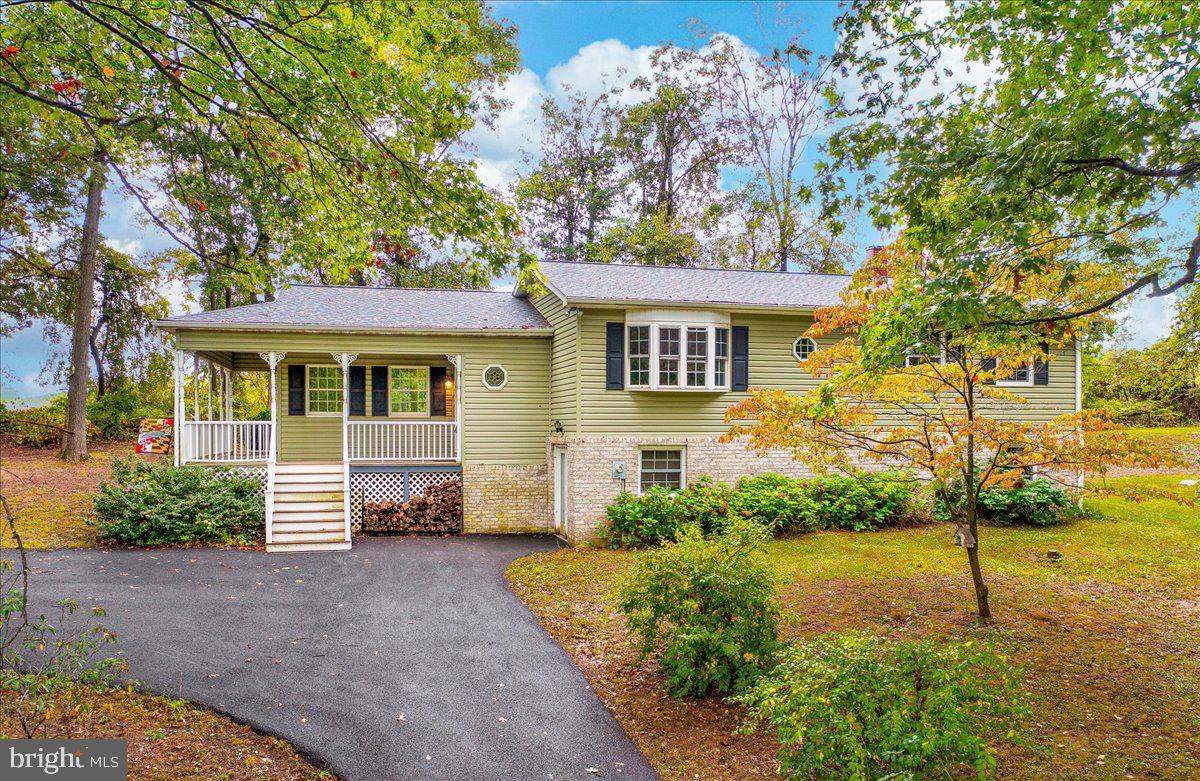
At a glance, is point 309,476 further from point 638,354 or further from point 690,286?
point 690,286

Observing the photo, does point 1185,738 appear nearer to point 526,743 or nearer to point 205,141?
point 526,743

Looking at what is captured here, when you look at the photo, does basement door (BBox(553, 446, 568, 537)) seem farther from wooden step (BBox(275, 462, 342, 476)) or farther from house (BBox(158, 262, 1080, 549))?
wooden step (BBox(275, 462, 342, 476))

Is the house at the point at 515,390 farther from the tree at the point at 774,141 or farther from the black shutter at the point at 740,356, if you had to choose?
→ the tree at the point at 774,141

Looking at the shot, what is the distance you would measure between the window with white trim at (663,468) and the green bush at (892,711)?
8.91 meters

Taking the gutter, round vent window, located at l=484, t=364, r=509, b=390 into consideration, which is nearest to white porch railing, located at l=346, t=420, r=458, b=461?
round vent window, located at l=484, t=364, r=509, b=390

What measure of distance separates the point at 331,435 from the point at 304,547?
428cm

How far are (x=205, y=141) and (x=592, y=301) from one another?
7.00 metres

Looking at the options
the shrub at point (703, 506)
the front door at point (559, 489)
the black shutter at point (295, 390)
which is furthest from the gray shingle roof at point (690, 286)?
the black shutter at point (295, 390)

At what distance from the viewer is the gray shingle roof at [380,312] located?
13031mm

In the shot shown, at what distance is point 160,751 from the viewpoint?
15.3ft

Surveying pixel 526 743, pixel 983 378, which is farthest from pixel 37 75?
pixel 983 378

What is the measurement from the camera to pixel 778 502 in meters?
12.5

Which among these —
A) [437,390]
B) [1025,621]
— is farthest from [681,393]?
[1025,621]

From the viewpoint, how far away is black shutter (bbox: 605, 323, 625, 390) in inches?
496
